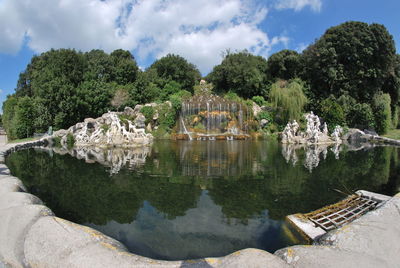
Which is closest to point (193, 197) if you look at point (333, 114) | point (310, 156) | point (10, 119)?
point (310, 156)

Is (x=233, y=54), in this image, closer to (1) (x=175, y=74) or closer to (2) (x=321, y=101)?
(1) (x=175, y=74)

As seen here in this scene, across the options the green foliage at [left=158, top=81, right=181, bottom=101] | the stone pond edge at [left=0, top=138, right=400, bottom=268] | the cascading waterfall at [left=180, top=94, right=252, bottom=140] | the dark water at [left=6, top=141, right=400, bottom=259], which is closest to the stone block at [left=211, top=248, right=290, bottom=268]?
the stone pond edge at [left=0, top=138, right=400, bottom=268]

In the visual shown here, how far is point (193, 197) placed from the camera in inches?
235

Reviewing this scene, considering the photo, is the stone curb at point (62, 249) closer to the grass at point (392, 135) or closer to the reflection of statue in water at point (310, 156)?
the reflection of statue in water at point (310, 156)

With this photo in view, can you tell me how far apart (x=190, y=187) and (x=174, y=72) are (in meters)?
32.0

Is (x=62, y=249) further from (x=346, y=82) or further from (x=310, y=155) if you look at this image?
(x=346, y=82)

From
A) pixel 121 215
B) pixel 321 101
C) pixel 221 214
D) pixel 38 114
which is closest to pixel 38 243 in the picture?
pixel 121 215

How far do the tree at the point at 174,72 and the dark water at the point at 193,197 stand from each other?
27885mm

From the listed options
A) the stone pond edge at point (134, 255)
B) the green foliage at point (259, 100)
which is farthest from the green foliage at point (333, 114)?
the stone pond edge at point (134, 255)

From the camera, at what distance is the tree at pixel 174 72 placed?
119ft

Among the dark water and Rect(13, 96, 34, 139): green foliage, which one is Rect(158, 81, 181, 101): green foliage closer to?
Rect(13, 96, 34, 139): green foliage

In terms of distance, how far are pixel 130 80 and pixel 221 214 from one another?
31.7 metres

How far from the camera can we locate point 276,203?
217 inches

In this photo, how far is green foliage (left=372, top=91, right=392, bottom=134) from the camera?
27359mm
